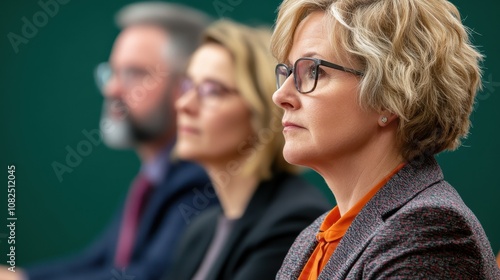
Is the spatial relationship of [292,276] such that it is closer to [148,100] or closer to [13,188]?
[148,100]

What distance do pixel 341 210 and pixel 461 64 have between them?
0.35 meters

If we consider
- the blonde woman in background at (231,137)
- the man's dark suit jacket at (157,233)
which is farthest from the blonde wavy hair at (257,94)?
the man's dark suit jacket at (157,233)

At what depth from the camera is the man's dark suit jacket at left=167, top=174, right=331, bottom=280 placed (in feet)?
7.02

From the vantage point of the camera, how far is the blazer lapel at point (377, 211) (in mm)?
1364

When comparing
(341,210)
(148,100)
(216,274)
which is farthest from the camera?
(148,100)

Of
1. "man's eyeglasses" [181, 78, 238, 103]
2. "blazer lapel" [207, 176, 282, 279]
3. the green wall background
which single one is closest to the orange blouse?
"blazer lapel" [207, 176, 282, 279]

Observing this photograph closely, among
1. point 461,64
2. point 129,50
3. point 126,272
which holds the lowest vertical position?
point 126,272

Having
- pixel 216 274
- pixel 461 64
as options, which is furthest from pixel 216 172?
pixel 461 64

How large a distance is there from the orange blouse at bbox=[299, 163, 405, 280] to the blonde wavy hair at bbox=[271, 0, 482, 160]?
93 millimetres

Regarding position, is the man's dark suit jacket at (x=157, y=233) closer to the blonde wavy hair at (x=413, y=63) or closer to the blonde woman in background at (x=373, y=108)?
the blonde woman in background at (x=373, y=108)

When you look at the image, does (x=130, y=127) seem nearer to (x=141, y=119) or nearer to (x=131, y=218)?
(x=141, y=119)

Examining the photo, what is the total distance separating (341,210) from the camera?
1.52 m

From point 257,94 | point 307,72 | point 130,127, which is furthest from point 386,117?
point 130,127

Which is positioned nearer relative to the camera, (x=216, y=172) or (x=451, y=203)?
(x=451, y=203)
